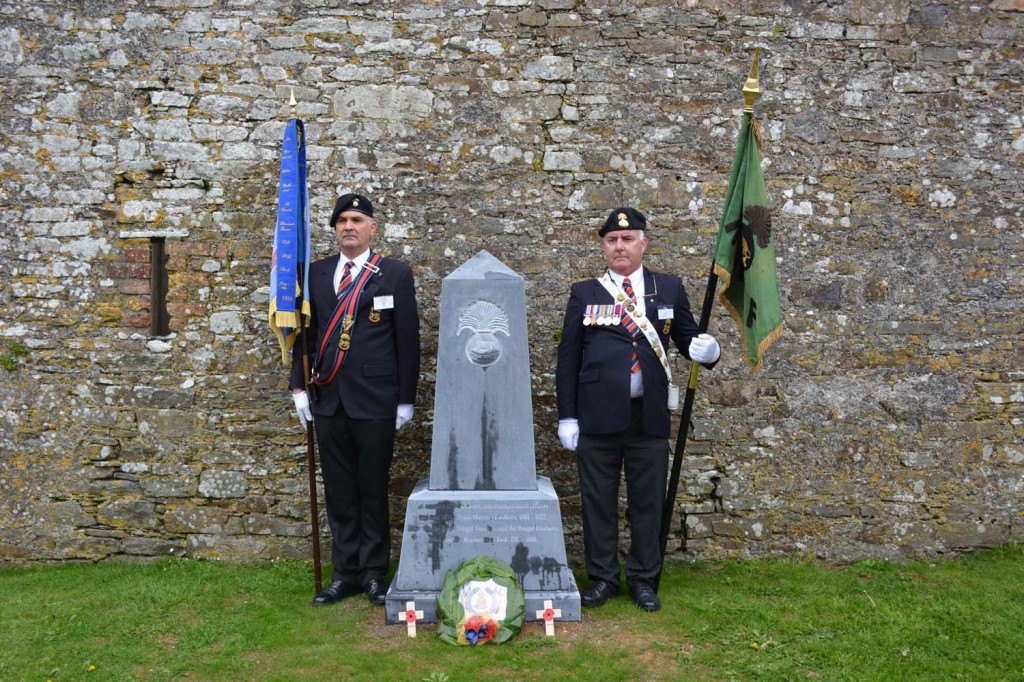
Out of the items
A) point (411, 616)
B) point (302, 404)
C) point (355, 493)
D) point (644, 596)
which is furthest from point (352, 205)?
point (644, 596)

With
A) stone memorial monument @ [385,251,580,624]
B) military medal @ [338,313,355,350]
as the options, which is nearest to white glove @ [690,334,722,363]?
stone memorial monument @ [385,251,580,624]

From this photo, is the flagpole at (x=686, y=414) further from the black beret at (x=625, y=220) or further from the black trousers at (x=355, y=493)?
the black trousers at (x=355, y=493)

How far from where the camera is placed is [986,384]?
4.39m

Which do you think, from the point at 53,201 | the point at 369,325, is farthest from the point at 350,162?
the point at 53,201

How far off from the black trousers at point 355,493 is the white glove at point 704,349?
1.46m

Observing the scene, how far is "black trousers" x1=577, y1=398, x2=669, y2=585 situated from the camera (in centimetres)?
367

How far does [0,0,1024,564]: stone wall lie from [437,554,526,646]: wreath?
1.04 meters

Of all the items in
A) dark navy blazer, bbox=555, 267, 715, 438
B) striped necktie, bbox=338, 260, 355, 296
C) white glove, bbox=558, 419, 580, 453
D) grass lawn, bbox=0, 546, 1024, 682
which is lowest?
grass lawn, bbox=0, 546, 1024, 682

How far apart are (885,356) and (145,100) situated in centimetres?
437

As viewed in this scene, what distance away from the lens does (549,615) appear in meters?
3.36

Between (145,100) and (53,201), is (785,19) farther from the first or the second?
(53,201)

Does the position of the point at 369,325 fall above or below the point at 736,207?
below

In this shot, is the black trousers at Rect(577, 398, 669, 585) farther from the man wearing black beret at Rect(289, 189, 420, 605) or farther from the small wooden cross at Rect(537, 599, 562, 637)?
the man wearing black beret at Rect(289, 189, 420, 605)

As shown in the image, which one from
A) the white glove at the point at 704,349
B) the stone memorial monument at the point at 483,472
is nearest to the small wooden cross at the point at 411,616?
the stone memorial monument at the point at 483,472
